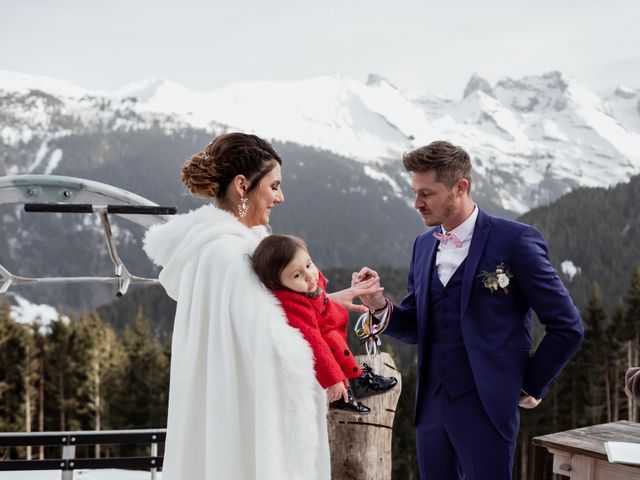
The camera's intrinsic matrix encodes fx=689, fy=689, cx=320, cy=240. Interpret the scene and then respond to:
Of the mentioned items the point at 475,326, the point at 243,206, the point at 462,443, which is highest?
the point at 243,206

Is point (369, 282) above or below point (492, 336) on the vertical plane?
above

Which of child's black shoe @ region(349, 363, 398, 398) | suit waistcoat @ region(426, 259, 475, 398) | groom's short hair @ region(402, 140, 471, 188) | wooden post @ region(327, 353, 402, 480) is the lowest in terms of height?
wooden post @ region(327, 353, 402, 480)

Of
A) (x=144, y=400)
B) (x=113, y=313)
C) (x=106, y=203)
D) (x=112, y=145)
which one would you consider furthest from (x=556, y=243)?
(x=112, y=145)

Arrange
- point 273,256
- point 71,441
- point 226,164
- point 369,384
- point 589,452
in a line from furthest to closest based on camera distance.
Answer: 1. point 71,441
2. point 369,384
3. point 589,452
4. point 226,164
5. point 273,256

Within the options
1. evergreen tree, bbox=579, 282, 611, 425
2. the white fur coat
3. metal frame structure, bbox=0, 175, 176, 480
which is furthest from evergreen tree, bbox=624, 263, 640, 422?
the white fur coat

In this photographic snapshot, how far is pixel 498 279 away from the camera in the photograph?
2842 mm

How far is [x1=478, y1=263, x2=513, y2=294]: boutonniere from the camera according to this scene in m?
2.83

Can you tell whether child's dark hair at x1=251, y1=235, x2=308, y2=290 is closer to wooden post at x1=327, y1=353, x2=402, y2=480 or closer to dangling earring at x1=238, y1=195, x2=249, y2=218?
dangling earring at x1=238, y1=195, x2=249, y2=218

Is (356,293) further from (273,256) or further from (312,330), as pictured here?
(273,256)

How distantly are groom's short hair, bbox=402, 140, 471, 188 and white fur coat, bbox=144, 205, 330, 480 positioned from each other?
0.82m

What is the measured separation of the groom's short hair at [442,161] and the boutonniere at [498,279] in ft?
1.35

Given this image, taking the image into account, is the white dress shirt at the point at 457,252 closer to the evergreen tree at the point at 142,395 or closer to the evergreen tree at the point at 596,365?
the evergreen tree at the point at 596,365

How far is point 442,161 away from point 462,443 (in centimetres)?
118

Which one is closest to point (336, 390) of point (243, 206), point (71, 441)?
point (243, 206)
